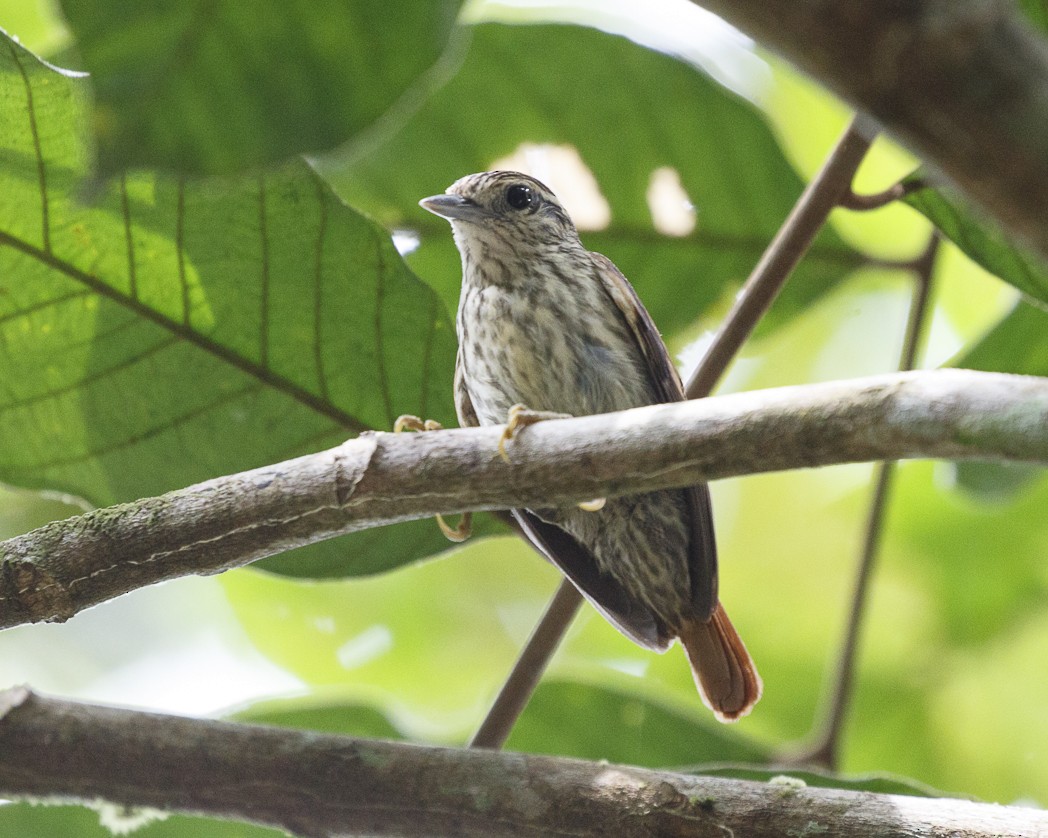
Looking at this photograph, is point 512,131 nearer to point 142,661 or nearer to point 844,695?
point 844,695

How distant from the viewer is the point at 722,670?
259 cm

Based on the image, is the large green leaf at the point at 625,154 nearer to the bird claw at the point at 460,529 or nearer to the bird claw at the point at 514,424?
the bird claw at the point at 460,529

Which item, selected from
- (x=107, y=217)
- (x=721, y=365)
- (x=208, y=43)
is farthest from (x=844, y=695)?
(x=208, y=43)

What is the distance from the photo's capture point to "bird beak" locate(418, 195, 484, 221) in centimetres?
261

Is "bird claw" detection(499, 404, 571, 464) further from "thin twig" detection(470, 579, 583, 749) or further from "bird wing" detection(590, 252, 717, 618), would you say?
"bird wing" detection(590, 252, 717, 618)

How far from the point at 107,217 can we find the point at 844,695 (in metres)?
1.80

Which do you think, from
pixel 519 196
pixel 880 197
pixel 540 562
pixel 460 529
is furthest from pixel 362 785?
Result: pixel 540 562

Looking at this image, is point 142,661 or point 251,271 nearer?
point 251,271

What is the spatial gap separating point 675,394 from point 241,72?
5.24 feet

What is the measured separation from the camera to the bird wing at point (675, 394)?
2.51m

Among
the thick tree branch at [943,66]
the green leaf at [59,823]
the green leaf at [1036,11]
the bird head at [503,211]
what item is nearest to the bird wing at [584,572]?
the bird head at [503,211]

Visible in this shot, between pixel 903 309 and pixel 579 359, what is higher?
pixel 903 309

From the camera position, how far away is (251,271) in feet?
7.11

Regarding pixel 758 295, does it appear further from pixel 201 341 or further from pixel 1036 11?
pixel 201 341
